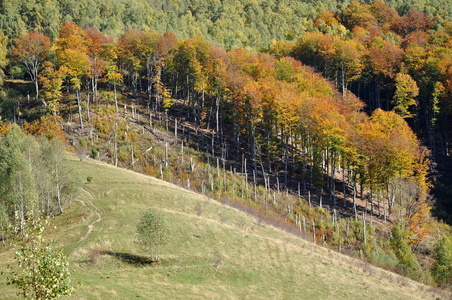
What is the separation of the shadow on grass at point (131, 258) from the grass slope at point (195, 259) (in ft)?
0.30

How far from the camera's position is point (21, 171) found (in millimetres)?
42375

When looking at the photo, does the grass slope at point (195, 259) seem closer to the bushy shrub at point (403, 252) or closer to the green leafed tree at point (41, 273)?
the green leafed tree at point (41, 273)

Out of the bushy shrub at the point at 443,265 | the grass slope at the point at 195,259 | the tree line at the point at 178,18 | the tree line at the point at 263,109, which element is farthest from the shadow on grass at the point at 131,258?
the tree line at the point at 178,18

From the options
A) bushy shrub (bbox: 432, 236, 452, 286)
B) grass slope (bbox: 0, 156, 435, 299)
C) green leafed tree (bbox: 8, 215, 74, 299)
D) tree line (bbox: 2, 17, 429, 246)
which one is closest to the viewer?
green leafed tree (bbox: 8, 215, 74, 299)

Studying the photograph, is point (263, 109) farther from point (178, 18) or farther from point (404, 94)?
point (178, 18)

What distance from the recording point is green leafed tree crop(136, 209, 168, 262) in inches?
1439

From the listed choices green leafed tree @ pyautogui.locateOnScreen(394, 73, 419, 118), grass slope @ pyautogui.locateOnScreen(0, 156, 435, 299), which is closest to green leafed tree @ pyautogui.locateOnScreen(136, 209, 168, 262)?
grass slope @ pyautogui.locateOnScreen(0, 156, 435, 299)

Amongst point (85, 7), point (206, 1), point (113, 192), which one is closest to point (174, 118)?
point (113, 192)

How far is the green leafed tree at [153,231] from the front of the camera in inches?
1439

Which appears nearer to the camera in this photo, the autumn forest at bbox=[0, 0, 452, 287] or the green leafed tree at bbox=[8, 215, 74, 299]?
the green leafed tree at bbox=[8, 215, 74, 299]

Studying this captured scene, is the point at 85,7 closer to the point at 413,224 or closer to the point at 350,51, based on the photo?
the point at 350,51

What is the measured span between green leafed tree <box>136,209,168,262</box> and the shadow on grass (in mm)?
721

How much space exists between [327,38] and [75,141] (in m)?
81.8

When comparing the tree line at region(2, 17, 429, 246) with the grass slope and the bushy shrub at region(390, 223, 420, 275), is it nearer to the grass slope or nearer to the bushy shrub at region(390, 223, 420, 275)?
the bushy shrub at region(390, 223, 420, 275)
